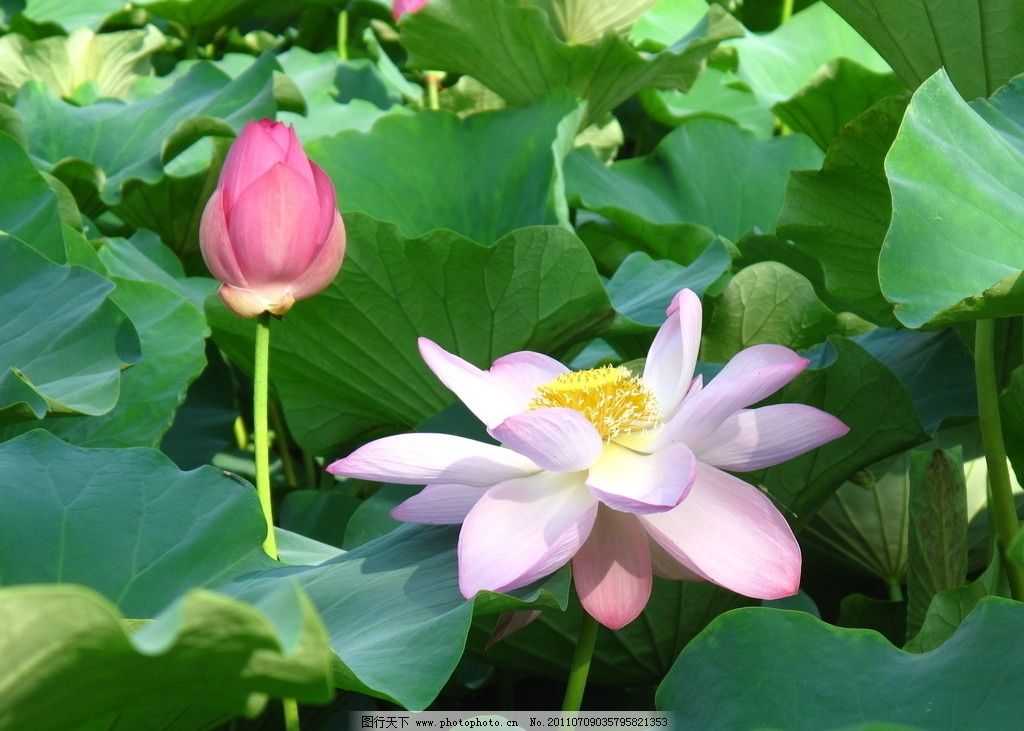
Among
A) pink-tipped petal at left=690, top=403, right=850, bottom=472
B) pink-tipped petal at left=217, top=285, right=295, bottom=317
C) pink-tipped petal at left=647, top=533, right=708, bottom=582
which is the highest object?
pink-tipped petal at left=690, top=403, right=850, bottom=472

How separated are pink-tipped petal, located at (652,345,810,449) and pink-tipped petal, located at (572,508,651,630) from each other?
0.06 metres

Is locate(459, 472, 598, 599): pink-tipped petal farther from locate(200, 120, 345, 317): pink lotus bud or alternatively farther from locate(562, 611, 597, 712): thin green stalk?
locate(200, 120, 345, 317): pink lotus bud

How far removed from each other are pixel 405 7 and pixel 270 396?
2.85ft

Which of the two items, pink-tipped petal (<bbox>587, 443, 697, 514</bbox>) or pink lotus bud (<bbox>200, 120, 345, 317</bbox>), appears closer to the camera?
pink-tipped petal (<bbox>587, 443, 697, 514</bbox>)

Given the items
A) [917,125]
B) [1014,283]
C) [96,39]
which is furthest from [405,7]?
[1014,283]

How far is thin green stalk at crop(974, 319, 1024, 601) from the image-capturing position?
2.87 feet

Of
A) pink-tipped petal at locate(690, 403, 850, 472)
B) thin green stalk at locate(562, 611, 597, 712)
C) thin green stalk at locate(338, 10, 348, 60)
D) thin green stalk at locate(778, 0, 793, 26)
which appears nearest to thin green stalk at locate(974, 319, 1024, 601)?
pink-tipped petal at locate(690, 403, 850, 472)

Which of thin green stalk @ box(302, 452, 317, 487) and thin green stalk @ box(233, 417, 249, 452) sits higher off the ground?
thin green stalk @ box(302, 452, 317, 487)

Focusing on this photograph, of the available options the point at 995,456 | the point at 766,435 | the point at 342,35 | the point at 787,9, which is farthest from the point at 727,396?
the point at 787,9

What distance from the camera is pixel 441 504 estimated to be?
0.78 m

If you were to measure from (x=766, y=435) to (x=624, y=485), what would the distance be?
10 centimetres

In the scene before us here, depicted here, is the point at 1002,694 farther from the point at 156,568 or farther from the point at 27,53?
the point at 27,53

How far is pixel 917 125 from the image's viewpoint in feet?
2.78

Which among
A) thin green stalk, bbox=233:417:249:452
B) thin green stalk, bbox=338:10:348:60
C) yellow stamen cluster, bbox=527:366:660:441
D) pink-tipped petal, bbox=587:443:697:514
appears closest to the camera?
pink-tipped petal, bbox=587:443:697:514
